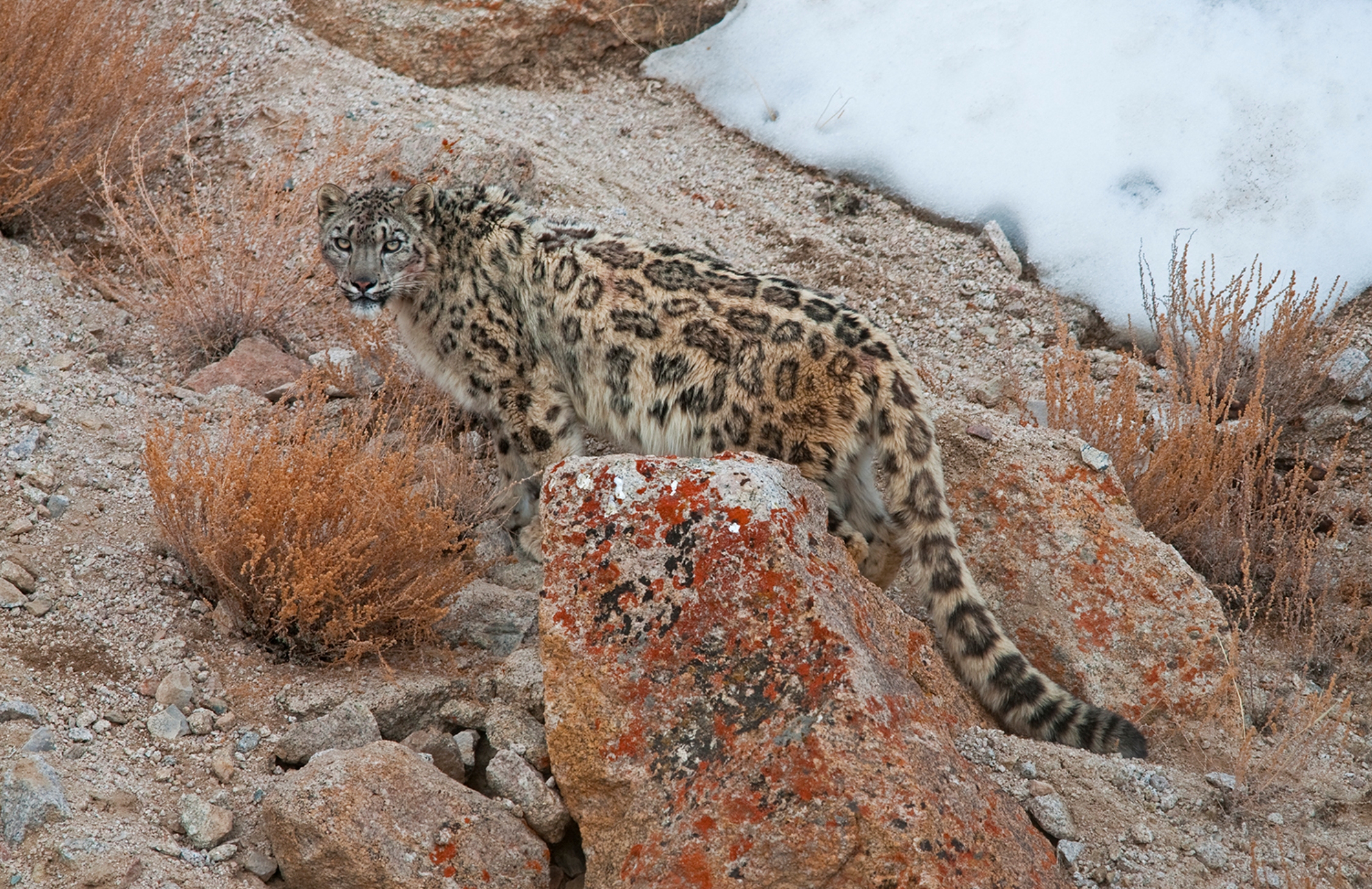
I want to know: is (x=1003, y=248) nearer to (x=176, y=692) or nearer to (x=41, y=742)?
(x=176, y=692)

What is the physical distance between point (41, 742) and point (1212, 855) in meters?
3.80

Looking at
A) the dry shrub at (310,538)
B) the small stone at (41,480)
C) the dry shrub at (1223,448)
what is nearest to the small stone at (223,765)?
the dry shrub at (310,538)

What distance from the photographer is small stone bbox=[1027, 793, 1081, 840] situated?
388 centimetres

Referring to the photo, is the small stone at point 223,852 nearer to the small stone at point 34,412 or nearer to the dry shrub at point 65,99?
the small stone at point 34,412

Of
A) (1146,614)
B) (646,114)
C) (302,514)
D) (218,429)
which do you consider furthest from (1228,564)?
(646,114)

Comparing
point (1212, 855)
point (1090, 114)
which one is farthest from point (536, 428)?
point (1090, 114)

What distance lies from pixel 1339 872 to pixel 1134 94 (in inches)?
277

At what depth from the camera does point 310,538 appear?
4652 millimetres

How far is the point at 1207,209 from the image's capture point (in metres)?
8.50

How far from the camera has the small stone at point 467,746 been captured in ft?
13.9

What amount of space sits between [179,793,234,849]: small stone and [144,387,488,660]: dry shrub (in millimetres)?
871

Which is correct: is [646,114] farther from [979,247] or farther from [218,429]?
[218,429]

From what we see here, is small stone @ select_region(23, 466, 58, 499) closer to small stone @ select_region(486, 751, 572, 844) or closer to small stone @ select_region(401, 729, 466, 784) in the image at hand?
small stone @ select_region(401, 729, 466, 784)

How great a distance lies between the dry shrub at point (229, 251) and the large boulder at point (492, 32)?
1701 mm
